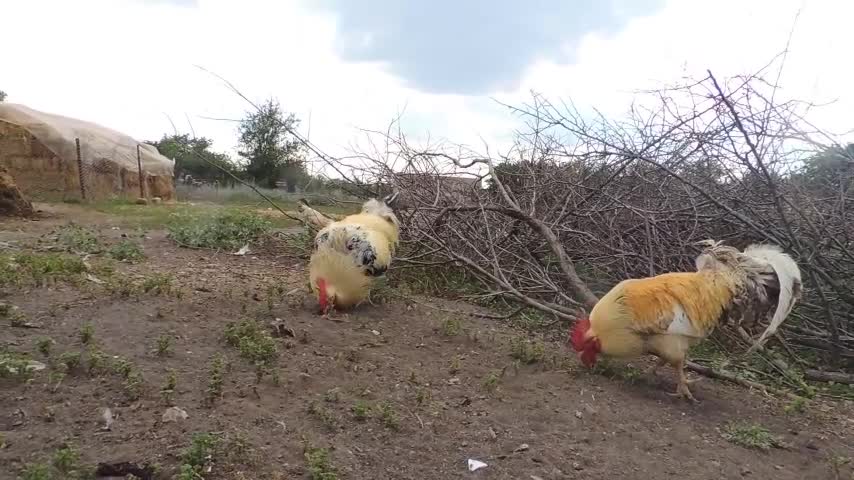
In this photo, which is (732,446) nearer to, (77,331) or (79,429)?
(79,429)

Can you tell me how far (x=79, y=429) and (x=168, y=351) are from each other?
845 millimetres

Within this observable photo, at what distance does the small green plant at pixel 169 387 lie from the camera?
2.79 meters

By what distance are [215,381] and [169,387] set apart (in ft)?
0.70

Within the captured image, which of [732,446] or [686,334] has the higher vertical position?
[686,334]

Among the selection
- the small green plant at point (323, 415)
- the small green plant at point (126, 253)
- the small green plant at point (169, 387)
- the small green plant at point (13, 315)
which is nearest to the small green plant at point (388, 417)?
the small green plant at point (323, 415)

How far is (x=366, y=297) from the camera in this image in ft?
16.2

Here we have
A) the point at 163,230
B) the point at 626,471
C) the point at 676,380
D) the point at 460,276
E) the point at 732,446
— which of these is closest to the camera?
the point at 626,471

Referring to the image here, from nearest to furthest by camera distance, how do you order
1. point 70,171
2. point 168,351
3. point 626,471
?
point 626,471
point 168,351
point 70,171

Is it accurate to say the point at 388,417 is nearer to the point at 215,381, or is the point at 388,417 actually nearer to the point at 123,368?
the point at 215,381

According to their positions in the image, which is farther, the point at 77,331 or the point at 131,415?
the point at 77,331

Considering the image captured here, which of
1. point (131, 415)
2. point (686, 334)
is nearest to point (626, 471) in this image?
point (686, 334)

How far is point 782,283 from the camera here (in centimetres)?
346

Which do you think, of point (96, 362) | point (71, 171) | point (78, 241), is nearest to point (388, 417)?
point (96, 362)

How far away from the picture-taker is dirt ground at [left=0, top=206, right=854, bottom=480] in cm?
252
